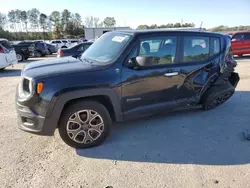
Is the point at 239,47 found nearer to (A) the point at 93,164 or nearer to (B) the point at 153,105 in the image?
(B) the point at 153,105

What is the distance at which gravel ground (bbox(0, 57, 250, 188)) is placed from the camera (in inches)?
104

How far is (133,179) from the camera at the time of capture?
2.64 metres

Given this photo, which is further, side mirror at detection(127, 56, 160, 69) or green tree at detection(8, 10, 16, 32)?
green tree at detection(8, 10, 16, 32)

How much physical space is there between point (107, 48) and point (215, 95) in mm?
2448

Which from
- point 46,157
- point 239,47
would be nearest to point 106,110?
point 46,157

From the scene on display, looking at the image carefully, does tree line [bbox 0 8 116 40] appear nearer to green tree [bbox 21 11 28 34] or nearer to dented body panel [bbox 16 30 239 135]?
green tree [bbox 21 11 28 34]

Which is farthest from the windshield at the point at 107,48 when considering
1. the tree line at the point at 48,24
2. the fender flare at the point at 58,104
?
the tree line at the point at 48,24

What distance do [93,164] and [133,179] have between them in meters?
0.63

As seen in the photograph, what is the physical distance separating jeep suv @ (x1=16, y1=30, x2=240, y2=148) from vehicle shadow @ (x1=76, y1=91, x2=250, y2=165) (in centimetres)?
31

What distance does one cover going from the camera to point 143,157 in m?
3.09

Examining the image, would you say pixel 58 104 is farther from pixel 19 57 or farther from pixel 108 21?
pixel 108 21

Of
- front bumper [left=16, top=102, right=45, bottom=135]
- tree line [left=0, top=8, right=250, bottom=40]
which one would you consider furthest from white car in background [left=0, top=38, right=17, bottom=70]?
tree line [left=0, top=8, right=250, bottom=40]

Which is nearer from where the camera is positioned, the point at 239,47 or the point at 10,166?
the point at 10,166

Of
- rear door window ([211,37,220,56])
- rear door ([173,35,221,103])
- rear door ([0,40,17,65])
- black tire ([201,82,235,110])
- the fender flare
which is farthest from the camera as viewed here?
rear door ([0,40,17,65])
